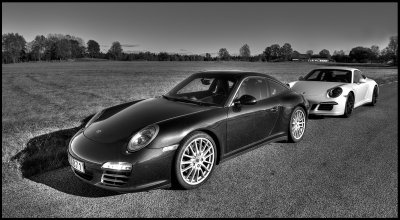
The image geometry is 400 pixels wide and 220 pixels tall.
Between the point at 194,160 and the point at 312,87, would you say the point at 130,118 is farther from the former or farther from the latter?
the point at 312,87

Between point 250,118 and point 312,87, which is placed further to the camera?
point 312,87

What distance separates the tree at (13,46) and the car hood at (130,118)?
122 metres

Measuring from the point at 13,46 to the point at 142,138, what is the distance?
138250 mm

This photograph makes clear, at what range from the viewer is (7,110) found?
8.43m

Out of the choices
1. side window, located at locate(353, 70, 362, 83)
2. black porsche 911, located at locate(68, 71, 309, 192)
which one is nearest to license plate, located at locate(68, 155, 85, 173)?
black porsche 911, located at locate(68, 71, 309, 192)

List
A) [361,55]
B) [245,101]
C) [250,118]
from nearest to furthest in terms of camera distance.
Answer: [245,101], [250,118], [361,55]

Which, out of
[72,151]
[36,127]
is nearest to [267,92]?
[72,151]

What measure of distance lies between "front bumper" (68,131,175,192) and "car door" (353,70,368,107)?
21.6ft

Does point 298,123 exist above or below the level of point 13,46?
below

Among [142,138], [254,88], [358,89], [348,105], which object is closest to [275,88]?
[254,88]

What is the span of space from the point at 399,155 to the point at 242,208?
315cm

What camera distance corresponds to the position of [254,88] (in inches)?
173

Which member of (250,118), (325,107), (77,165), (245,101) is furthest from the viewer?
(325,107)

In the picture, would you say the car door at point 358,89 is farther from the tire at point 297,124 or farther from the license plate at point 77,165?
the license plate at point 77,165
